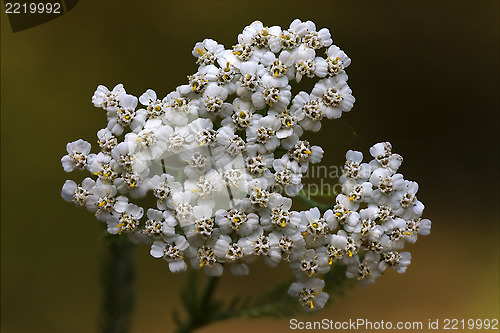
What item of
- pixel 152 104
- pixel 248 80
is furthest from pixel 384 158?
pixel 152 104

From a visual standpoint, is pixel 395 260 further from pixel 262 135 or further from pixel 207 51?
pixel 207 51

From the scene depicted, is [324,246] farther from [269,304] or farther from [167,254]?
[269,304]

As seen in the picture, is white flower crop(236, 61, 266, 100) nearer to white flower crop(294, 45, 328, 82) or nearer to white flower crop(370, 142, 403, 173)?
white flower crop(294, 45, 328, 82)

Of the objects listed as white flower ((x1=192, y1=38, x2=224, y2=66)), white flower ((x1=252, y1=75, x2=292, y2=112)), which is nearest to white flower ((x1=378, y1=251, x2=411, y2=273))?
white flower ((x1=252, y1=75, x2=292, y2=112))

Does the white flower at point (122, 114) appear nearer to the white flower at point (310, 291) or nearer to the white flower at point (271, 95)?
the white flower at point (271, 95)

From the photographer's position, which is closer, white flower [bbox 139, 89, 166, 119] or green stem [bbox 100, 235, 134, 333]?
white flower [bbox 139, 89, 166, 119]

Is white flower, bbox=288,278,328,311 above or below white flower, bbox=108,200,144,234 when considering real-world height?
below

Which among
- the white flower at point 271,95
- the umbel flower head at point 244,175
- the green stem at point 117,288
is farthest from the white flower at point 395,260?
the green stem at point 117,288
